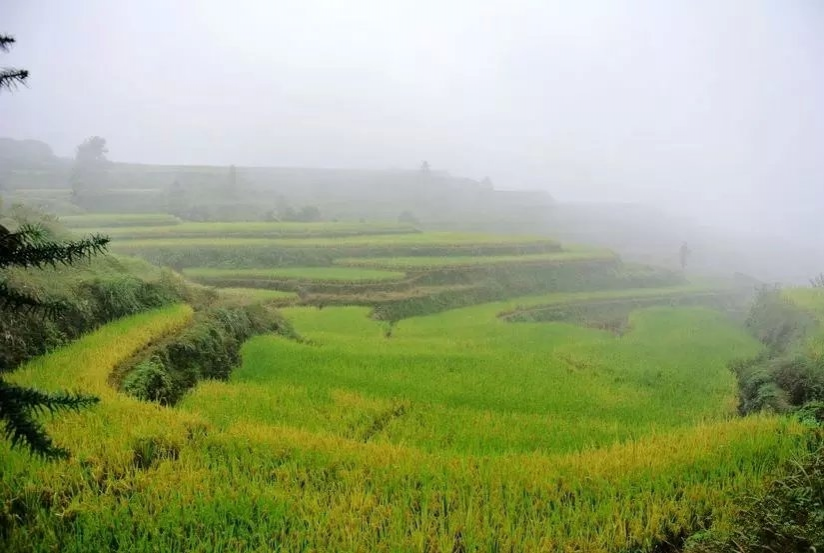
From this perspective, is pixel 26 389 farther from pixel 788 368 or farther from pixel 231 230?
pixel 231 230

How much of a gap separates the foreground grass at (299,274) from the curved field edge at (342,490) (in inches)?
635

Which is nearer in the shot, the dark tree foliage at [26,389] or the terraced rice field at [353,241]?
the dark tree foliage at [26,389]

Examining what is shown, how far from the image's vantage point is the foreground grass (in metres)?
21.8

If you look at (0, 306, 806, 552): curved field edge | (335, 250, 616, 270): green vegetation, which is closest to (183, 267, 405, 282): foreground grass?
(335, 250, 616, 270): green vegetation

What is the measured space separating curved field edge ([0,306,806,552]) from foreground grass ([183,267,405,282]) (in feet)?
52.9

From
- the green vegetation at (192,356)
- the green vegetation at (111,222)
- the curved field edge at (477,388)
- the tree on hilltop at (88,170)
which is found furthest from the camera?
the tree on hilltop at (88,170)

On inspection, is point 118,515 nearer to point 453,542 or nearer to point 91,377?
point 453,542

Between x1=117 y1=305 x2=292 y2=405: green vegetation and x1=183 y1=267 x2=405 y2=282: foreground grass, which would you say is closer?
x1=117 y1=305 x2=292 y2=405: green vegetation

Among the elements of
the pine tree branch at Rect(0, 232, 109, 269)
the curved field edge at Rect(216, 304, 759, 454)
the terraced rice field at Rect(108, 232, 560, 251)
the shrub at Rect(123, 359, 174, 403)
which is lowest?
the curved field edge at Rect(216, 304, 759, 454)

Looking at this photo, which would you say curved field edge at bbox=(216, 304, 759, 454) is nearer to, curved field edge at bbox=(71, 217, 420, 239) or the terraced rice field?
the terraced rice field

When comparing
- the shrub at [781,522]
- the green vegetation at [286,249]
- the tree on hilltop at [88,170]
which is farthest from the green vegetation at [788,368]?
the tree on hilltop at [88,170]

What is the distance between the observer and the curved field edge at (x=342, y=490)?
12.3 ft

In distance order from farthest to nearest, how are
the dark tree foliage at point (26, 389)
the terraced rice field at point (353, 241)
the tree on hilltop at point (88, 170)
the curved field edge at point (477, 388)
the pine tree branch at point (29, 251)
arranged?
the tree on hilltop at point (88, 170), the terraced rice field at point (353, 241), the curved field edge at point (477, 388), the pine tree branch at point (29, 251), the dark tree foliage at point (26, 389)

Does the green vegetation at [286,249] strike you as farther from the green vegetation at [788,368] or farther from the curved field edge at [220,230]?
the green vegetation at [788,368]
